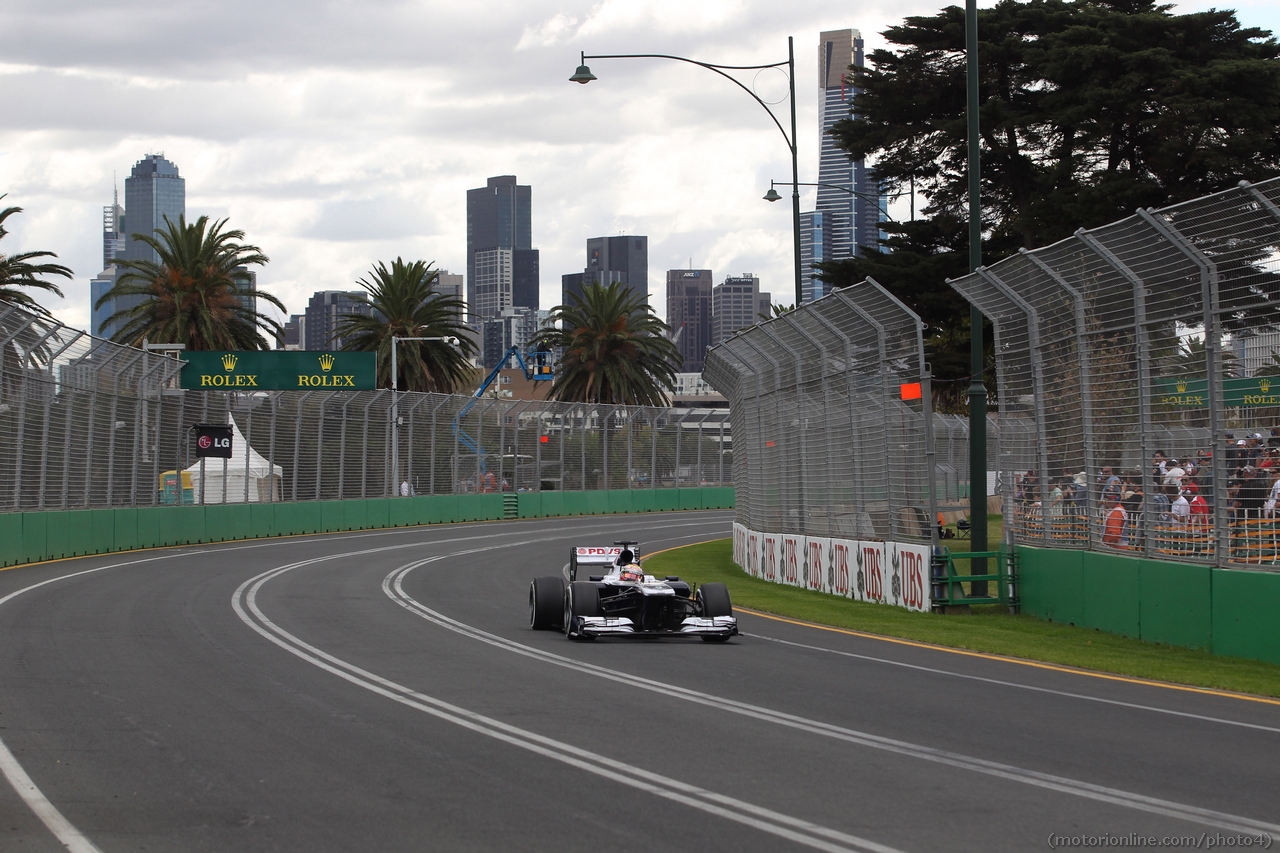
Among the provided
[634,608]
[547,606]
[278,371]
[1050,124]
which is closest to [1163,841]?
[634,608]

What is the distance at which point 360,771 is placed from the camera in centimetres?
739

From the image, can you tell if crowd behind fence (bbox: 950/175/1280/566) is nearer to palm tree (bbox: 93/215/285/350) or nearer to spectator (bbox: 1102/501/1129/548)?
spectator (bbox: 1102/501/1129/548)

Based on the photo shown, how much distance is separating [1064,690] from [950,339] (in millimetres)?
20683

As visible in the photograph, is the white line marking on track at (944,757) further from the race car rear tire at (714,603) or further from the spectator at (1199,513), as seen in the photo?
the spectator at (1199,513)

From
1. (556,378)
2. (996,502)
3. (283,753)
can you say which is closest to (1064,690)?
(283,753)

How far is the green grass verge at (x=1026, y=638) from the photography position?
11625 millimetres

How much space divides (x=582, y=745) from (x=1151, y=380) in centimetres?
854

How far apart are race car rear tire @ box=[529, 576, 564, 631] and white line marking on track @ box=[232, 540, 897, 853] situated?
2.84 metres

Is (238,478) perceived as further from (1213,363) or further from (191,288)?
(1213,363)

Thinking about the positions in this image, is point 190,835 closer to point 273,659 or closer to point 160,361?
point 273,659

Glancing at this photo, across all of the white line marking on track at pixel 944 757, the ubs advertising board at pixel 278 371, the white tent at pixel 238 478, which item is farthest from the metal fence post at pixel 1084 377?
the ubs advertising board at pixel 278 371

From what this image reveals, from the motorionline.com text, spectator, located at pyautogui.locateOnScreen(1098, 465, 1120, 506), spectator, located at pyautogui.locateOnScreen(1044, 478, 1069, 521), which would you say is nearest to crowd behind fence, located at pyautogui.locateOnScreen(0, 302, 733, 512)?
spectator, located at pyautogui.locateOnScreen(1044, 478, 1069, 521)

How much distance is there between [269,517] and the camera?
Result: 37469 mm

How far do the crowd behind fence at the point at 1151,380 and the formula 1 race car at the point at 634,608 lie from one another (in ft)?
14.9
